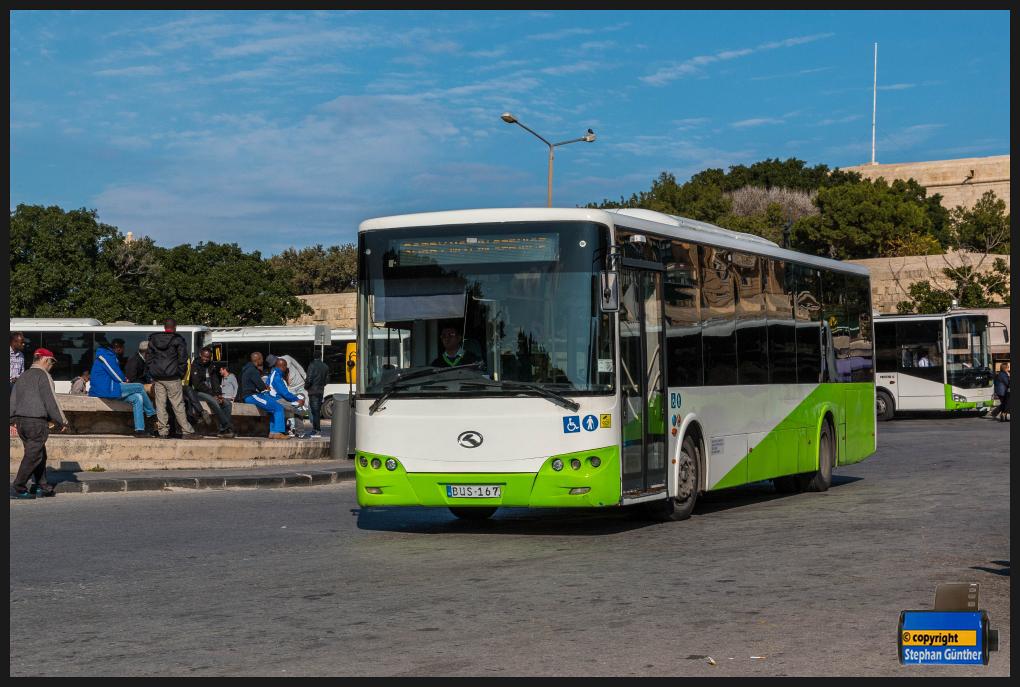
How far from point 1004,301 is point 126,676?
59.3 metres

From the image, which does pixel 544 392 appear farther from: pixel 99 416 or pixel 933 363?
pixel 933 363

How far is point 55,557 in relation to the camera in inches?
457

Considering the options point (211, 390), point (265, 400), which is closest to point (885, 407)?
point (211, 390)

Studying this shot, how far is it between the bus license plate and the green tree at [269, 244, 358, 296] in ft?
325

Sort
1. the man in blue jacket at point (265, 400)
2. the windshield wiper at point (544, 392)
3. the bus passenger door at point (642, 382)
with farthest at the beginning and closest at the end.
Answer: the man in blue jacket at point (265, 400), the bus passenger door at point (642, 382), the windshield wiper at point (544, 392)

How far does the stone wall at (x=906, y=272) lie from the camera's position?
67.2m

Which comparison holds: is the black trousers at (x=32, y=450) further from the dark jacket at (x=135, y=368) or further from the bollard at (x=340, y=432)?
the bollard at (x=340, y=432)

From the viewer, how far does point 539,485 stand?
12.3m

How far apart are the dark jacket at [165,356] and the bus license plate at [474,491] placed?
1054 cm

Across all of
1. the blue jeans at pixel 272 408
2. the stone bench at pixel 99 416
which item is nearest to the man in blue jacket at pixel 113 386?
the stone bench at pixel 99 416

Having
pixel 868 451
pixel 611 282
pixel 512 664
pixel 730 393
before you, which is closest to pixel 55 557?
pixel 611 282

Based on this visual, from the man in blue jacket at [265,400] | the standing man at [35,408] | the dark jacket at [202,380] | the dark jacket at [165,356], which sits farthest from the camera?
the dark jacket at [202,380]

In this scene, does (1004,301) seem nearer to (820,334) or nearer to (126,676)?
(820,334)

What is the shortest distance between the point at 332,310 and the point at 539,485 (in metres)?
67.1
